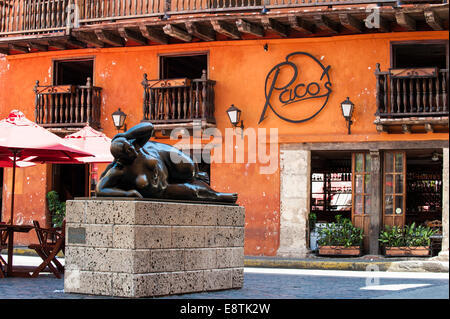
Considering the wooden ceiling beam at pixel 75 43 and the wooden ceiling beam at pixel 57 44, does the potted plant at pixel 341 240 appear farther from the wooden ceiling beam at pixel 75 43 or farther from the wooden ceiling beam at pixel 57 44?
the wooden ceiling beam at pixel 57 44

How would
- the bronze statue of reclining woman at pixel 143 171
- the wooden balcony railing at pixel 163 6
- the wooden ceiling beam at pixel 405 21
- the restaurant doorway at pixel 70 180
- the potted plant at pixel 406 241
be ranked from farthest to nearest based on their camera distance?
the restaurant doorway at pixel 70 180 < the wooden balcony railing at pixel 163 6 < the potted plant at pixel 406 241 < the wooden ceiling beam at pixel 405 21 < the bronze statue of reclining woman at pixel 143 171

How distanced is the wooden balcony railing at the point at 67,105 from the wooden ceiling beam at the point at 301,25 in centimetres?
542

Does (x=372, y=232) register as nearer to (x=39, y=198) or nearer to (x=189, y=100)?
(x=189, y=100)

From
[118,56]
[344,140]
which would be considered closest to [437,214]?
[344,140]

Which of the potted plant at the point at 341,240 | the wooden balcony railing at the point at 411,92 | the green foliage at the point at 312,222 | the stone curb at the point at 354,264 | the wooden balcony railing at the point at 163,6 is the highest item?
the wooden balcony railing at the point at 163,6

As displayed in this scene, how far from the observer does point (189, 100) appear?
1967 centimetres

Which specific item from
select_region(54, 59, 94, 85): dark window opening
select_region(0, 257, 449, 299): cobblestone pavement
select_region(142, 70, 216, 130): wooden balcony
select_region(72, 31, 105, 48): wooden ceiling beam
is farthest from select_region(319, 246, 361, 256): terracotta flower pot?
select_region(54, 59, 94, 85): dark window opening

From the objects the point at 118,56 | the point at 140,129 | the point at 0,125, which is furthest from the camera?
the point at 118,56

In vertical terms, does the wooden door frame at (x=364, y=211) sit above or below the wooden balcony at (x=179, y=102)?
below

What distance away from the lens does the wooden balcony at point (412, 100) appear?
17.5 metres

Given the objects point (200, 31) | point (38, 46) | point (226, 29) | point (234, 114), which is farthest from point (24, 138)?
point (38, 46)

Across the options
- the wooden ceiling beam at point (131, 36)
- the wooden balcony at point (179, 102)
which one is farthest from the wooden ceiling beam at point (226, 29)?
the wooden ceiling beam at point (131, 36)
